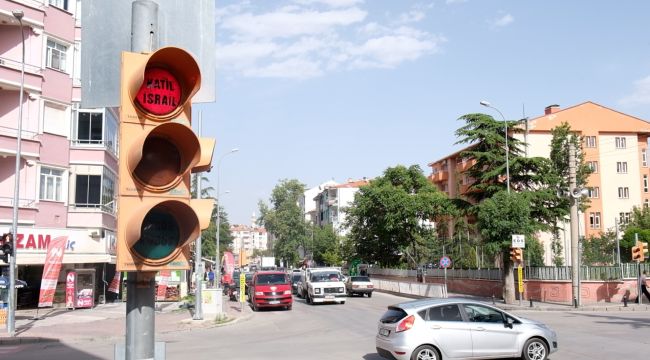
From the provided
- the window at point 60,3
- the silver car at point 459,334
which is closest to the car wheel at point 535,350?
the silver car at point 459,334

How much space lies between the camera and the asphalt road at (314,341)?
601 inches

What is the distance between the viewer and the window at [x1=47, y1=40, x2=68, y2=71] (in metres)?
31.9

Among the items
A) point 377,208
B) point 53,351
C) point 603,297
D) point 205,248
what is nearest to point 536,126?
point 377,208

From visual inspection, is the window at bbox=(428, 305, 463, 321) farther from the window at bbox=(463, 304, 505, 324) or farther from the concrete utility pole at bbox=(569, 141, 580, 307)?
the concrete utility pole at bbox=(569, 141, 580, 307)

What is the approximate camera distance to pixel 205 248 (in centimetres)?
8538

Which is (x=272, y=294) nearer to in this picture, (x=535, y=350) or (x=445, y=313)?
(x=445, y=313)

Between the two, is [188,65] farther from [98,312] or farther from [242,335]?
[98,312]

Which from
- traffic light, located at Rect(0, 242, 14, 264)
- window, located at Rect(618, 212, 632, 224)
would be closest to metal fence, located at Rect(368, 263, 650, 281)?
traffic light, located at Rect(0, 242, 14, 264)

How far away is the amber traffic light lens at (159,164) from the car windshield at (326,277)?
34.9 m

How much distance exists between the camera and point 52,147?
3166 cm

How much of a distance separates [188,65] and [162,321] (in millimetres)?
24748

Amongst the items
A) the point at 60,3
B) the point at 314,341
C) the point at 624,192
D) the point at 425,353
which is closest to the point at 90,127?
the point at 60,3

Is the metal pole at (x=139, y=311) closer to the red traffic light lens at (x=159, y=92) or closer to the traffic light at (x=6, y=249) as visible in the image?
the red traffic light lens at (x=159, y=92)

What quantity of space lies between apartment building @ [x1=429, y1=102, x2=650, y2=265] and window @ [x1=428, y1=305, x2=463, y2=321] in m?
58.4
